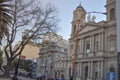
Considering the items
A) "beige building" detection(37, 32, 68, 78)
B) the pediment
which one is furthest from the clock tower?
"beige building" detection(37, 32, 68, 78)

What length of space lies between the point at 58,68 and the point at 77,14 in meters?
19.2

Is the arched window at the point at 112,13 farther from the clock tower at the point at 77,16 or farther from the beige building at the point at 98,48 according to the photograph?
the clock tower at the point at 77,16

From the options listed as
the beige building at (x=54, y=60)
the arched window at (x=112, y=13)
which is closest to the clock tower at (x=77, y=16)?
the beige building at (x=54, y=60)

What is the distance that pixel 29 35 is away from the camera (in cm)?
3569

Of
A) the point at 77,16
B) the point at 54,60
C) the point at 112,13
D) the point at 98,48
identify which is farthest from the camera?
the point at 54,60

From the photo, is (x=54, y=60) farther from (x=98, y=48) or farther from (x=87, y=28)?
(x=98, y=48)

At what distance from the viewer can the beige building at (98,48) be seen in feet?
153

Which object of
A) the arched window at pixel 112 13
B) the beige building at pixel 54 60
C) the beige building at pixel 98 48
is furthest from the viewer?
the beige building at pixel 54 60

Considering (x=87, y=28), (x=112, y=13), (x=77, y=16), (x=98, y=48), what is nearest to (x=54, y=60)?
(x=77, y=16)

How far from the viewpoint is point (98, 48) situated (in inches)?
1987

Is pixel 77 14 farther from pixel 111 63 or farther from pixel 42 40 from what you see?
pixel 42 40

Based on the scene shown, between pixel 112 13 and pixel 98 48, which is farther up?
pixel 112 13

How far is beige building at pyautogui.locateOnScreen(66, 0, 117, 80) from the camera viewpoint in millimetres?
46531

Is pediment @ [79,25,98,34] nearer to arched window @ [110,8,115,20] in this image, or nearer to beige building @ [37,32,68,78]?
arched window @ [110,8,115,20]
